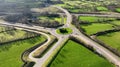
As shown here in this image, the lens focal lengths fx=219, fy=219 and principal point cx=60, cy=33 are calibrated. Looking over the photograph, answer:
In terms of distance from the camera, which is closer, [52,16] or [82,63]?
[82,63]

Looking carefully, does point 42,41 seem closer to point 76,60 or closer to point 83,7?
point 76,60

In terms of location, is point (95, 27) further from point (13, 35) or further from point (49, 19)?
point (13, 35)

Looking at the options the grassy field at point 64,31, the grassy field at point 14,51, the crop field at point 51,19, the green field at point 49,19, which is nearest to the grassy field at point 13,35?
the grassy field at point 14,51

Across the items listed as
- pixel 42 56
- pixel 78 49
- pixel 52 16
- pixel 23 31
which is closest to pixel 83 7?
pixel 52 16

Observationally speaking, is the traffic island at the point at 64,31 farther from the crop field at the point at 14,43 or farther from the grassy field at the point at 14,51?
the grassy field at the point at 14,51

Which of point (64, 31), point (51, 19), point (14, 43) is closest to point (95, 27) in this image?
point (64, 31)

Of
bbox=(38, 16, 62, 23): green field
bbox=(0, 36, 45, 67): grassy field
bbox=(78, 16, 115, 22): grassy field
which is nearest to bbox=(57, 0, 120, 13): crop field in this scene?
bbox=(78, 16, 115, 22): grassy field

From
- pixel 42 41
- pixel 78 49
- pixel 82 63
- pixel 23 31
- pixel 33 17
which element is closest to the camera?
pixel 82 63
